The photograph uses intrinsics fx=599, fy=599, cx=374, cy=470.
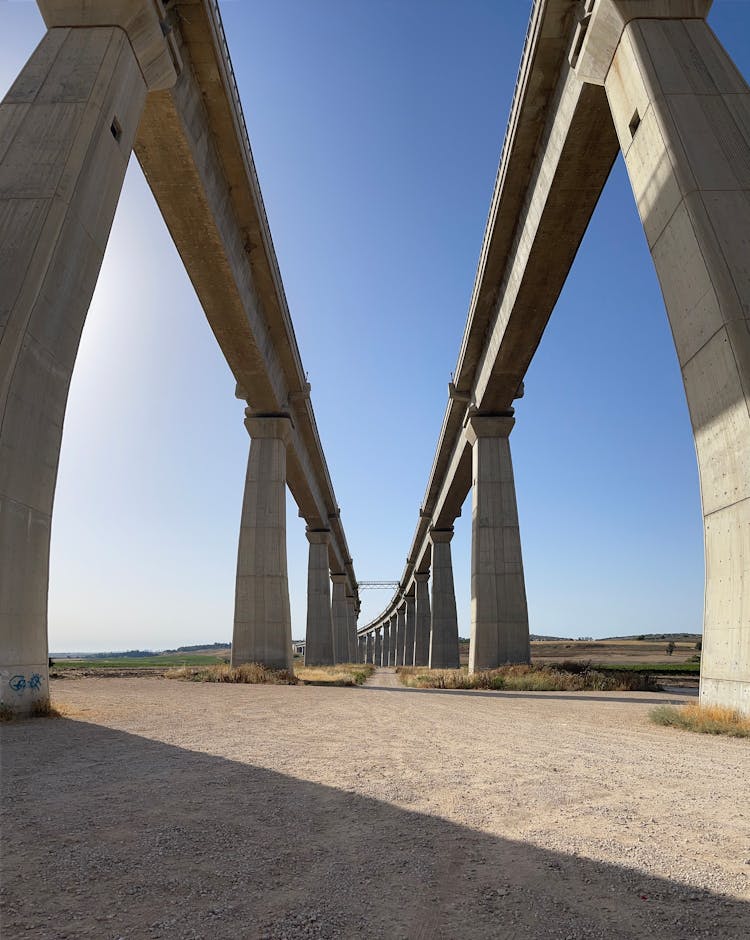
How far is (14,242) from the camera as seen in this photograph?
895cm

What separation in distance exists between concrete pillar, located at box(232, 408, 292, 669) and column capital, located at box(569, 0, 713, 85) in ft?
59.3

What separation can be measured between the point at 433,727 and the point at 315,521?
127ft

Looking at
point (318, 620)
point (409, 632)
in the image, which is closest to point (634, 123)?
point (318, 620)

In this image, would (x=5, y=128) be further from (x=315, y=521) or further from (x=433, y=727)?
(x=315, y=521)

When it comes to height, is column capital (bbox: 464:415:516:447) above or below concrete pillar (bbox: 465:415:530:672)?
above

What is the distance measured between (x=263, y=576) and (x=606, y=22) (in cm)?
2016

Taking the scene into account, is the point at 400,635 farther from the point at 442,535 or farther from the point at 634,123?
the point at 634,123

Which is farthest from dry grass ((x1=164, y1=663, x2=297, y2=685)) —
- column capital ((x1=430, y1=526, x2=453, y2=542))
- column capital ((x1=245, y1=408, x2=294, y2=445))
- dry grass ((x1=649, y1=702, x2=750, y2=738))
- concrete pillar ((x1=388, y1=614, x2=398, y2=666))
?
concrete pillar ((x1=388, y1=614, x2=398, y2=666))

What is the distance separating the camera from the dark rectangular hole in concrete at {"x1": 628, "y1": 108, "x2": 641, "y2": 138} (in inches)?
425

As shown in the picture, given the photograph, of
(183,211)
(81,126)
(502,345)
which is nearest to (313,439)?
(502,345)

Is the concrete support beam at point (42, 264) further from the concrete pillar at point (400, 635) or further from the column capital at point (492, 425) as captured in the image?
the concrete pillar at point (400, 635)

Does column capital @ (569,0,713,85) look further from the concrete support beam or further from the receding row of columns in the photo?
the receding row of columns

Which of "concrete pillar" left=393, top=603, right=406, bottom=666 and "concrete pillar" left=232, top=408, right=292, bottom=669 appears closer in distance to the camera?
"concrete pillar" left=232, top=408, right=292, bottom=669

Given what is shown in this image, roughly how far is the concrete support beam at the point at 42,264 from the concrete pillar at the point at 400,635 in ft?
239
